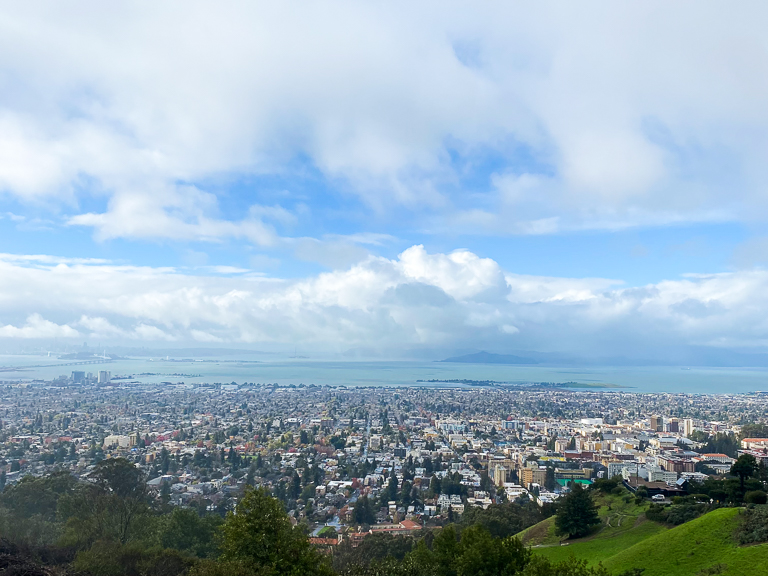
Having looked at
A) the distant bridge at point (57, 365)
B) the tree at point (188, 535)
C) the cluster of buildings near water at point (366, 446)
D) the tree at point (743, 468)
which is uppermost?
the tree at point (743, 468)

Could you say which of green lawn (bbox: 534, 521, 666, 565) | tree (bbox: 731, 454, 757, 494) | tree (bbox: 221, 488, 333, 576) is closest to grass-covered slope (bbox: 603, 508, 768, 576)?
green lawn (bbox: 534, 521, 666, 565)

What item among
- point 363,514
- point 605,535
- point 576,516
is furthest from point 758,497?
point 363,514

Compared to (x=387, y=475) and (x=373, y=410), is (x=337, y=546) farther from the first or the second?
(x=373, y=410)

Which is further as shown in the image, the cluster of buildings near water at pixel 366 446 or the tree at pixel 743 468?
the cluster of buildings near water at pixel 366 446

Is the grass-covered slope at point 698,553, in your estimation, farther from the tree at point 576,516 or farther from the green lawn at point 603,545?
the tree at point 576,516

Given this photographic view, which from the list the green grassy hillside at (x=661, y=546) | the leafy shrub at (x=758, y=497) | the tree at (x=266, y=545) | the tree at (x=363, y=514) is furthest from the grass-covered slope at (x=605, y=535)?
the tree at (x=266, y=545)

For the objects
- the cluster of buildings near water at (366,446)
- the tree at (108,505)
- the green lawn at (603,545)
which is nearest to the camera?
the tree at (108,505)

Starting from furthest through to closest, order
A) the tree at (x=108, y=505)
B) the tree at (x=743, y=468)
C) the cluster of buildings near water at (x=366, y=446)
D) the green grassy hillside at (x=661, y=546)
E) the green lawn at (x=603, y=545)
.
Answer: the cluster of buildings near water at (x=366, y=446) < the tree at (x=743, y=468) < the green lawn at (x=603, y=545) < the tree at (x=108, y=505) < the green grassy hillside at (x=661, y=546)
